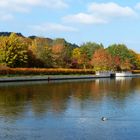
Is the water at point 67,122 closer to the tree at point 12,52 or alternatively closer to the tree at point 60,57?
the tree at point 12,52

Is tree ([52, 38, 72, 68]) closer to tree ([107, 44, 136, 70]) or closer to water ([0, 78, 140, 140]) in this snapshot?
tree ([107, 44, 136, 70])

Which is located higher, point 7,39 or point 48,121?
point 7,39

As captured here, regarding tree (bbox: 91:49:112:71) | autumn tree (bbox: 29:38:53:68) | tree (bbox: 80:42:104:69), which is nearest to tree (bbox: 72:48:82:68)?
tree (bbox: 80:42:104:69)

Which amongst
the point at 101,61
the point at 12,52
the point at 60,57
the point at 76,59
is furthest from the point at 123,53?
the point at 12,52

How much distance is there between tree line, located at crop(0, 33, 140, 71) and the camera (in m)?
61.3

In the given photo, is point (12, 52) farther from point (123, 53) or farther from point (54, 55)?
Answer: point (123, 53)

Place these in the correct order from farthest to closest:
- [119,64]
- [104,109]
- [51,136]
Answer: [119,64] → [104,109] → [51,136]

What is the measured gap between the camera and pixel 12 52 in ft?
201

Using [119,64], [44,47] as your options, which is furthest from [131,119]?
[119,64]

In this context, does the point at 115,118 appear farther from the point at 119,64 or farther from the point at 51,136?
the point at 119,64

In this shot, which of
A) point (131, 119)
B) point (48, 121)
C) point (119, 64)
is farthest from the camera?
point (119, 64)

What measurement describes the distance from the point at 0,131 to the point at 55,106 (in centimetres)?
807

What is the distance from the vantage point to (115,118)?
1730 cm

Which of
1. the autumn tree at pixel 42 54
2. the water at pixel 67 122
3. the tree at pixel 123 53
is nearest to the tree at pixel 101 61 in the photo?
the tree at pixel 123 53
